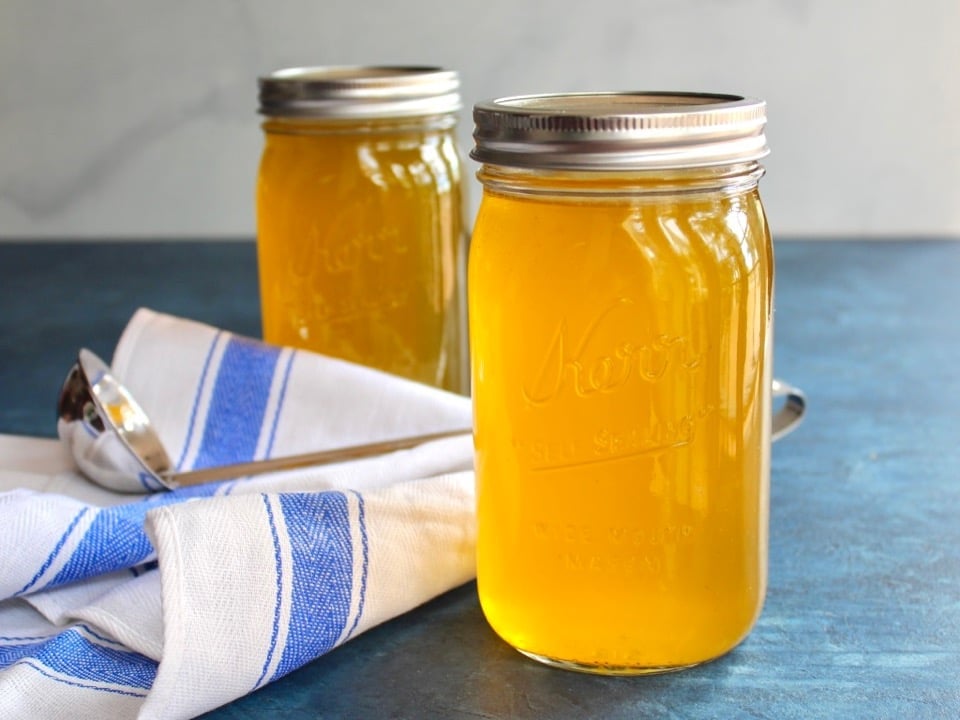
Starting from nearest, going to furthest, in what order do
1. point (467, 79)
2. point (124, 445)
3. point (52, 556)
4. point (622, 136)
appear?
1. point (622, 136)
2. point (52, 556)
3. point (124, 445)
4. point (467, 79)

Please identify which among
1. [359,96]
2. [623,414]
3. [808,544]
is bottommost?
[808,544]

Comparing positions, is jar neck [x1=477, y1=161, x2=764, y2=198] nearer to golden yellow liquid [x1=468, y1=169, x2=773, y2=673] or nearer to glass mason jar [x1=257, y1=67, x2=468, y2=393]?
golden yellow liquid [x1=468, y1=169, x2=773, y2=673]

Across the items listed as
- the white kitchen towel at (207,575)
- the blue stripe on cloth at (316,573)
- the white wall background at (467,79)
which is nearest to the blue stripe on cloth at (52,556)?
the white kitchen towel at (207,575)

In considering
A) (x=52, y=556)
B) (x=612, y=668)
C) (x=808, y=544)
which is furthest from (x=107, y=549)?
(x=808, y=544)

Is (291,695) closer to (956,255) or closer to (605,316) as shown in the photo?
(605,316)

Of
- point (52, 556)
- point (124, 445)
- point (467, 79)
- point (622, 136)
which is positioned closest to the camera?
point (622, 136)

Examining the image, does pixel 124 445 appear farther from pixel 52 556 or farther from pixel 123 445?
pixel 52 556

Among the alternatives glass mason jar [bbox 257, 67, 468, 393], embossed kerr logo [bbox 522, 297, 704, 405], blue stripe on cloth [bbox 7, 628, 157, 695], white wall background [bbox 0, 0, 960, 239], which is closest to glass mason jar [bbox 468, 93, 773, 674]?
embossed kerr logo [bbox 522, 297, 704, 405]
